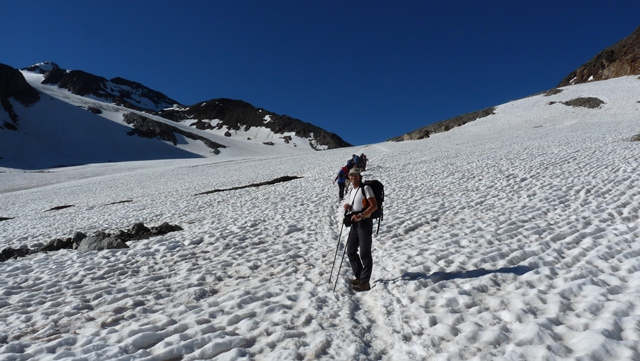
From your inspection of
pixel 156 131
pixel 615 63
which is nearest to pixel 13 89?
pixel 156 131

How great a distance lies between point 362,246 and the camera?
627cm

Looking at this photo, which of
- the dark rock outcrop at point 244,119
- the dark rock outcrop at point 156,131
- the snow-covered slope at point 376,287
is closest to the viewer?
the snow-covered slope at point 376,287

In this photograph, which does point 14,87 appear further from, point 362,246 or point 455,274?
point 455,274

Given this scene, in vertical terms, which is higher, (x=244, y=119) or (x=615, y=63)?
(x=244, y=119)

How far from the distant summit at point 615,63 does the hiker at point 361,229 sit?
10216 cm

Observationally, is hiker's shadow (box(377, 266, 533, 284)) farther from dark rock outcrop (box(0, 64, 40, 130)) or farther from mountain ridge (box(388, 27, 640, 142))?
dark rock outcrop (box(0, 64, 40, 130))

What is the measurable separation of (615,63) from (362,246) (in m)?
114

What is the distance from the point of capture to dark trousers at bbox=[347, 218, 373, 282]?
6.23m

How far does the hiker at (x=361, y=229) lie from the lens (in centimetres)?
613

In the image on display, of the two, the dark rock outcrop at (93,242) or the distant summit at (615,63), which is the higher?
the distant summit at (615,63)

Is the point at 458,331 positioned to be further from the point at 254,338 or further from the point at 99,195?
the point at 99,195

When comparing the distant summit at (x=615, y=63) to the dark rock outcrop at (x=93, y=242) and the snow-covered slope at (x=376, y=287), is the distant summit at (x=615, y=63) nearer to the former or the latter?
the snow-covered slope at (x=376, y=287)

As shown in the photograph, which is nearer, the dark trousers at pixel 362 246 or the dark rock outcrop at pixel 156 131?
the dark trousers at pixel 362 246

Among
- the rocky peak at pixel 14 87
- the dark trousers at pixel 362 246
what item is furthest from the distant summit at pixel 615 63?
the rocky peak at pixel 14 87
